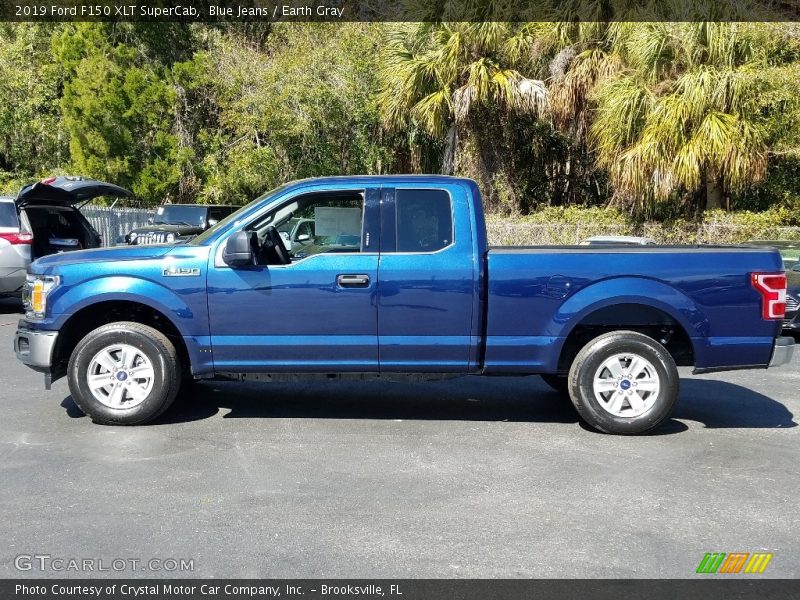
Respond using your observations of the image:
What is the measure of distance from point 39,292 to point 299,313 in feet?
7.04

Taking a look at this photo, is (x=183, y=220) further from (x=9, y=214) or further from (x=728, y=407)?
(x=728, y=407)

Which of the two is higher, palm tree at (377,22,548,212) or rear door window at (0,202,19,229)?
palm tree at (377,22,548,212)

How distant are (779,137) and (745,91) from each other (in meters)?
1.22

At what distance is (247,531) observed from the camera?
448cm

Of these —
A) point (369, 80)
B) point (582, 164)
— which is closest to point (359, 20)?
point (369, 80)

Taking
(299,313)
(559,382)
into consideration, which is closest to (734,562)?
(299,313)

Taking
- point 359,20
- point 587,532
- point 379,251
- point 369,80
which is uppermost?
point 359,20

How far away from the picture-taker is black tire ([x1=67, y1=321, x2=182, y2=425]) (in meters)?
6.50

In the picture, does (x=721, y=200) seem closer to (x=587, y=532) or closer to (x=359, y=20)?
(x=359, y=20)

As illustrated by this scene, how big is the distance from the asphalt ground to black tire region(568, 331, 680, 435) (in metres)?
Result: 0.18

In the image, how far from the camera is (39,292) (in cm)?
664

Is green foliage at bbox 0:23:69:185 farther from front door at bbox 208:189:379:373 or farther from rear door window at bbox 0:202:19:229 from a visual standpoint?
front door at bbox 208:189:379:373

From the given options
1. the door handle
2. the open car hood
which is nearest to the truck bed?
the door handle
